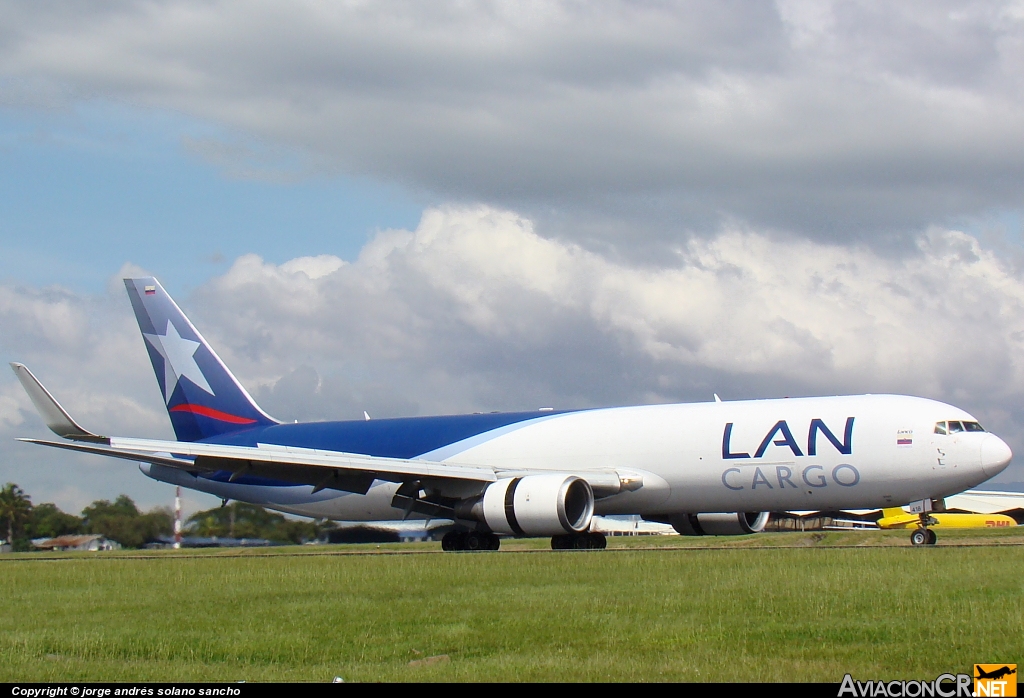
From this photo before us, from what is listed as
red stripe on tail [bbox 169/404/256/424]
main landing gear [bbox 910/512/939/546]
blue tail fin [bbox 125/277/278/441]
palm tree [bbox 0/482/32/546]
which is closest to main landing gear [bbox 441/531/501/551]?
blue tail fin [bbox 125/277/278/441]

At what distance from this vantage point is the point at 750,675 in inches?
359

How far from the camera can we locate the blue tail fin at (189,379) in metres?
38.8

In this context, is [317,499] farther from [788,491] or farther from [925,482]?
[925,482]

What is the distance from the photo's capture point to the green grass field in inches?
385

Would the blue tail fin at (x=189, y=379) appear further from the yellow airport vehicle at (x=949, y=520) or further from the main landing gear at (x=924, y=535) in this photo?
the yellow airport vehicle at (x=949, y=520)

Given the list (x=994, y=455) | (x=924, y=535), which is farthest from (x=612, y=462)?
(x=994, y=455)

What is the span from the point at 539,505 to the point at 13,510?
3448 centimetres

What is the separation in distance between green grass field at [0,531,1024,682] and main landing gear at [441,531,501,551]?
11.7 meters

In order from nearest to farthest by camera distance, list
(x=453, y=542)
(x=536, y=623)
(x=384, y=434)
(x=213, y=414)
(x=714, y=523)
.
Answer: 1. (x=536, y=623)
2. (x=453, y=542)
3. (x=714, y=523)
4. (x=384, y=434)
5. (x=213, y=414)

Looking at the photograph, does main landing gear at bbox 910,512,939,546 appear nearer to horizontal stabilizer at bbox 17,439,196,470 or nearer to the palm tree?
horizontal stabilizer at bbox 17,439,196,470

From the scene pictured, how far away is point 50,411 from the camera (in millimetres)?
27656

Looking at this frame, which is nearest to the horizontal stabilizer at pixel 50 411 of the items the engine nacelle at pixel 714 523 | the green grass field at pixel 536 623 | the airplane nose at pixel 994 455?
the green grass field at pixel 536 623

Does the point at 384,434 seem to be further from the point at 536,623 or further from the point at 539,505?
the point at 536,623

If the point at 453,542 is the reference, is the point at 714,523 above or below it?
above
